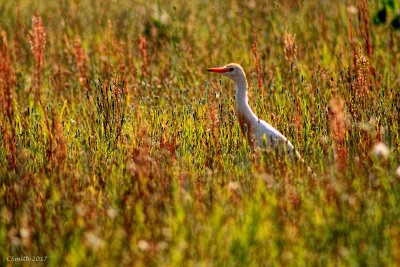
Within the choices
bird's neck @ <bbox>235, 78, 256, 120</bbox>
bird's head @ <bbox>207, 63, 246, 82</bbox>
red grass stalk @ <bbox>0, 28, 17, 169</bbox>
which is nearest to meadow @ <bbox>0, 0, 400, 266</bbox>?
red grass stalk @ <bbox>0, 28, 17, 169</bbox>

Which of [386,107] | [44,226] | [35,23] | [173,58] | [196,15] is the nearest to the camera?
[44,226]

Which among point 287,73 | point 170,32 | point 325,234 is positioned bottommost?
point 325,234

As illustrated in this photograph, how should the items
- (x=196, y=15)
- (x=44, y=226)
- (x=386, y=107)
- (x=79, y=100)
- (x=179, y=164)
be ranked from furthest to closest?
(x=196, y=15), (x=79, y=100), (x=386, y=107), (x=179, y=164), (x=44, y=226)

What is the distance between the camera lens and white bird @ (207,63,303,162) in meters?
4.08

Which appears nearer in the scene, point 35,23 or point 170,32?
point 35,23

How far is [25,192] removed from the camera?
325 centimetres

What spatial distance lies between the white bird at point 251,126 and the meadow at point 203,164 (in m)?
0.11

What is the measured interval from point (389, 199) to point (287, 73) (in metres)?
2.64

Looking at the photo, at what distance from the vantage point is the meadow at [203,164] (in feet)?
9.14

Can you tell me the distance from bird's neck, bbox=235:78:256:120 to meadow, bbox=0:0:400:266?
0.38 ft

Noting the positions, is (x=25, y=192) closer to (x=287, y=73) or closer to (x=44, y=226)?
(x=44, y=226)

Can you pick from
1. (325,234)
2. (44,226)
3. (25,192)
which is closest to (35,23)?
(25,192)

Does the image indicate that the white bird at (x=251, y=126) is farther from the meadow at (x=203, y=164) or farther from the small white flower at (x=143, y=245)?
the small white flower at (x=143, y=245)

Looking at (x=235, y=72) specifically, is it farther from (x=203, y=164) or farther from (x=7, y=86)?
(x=7, y=86)
